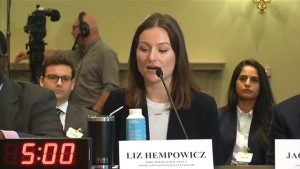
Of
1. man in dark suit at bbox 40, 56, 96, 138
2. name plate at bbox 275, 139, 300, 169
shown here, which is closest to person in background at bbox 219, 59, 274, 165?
man in dark suit at bbox 40, 56, 96, 138

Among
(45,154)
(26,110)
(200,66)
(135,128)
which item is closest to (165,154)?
(135,128)

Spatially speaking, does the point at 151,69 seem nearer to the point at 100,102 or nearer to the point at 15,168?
the point at 15,168

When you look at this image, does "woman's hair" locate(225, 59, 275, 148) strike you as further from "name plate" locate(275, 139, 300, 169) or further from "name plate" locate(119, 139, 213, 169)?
"name plate" locate(119, 139, 213, 169)

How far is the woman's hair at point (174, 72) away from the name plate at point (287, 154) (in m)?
0.49

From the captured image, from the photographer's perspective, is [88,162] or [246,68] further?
[246,68]

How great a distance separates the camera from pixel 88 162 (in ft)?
4.53

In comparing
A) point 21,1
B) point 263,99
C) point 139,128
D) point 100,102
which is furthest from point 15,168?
point 21,1

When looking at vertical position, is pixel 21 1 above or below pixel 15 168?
above

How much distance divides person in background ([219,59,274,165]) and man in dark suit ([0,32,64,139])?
1598 millimetres

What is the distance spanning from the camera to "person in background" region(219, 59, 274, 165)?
3.43 meters

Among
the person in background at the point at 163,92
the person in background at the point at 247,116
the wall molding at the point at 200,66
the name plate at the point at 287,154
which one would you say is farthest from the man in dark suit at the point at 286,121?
the wall molding at the point at 200,66

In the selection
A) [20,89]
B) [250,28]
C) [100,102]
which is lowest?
[100,102]

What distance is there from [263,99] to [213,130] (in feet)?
5.77

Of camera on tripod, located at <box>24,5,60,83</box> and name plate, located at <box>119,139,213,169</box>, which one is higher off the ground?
camera on tripod, located at <box>24,5,60,83</box>
